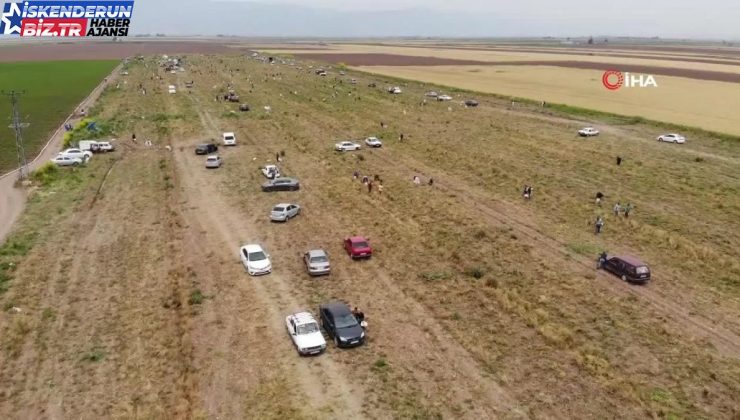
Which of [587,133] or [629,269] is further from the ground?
[587,133]

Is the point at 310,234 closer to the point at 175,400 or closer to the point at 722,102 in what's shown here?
the point at 175,400

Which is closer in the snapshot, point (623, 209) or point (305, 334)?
point (305, 334)

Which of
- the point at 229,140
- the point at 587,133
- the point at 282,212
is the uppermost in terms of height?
the point at 587,133

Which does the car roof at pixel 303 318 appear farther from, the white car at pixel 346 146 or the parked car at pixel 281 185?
the white car at pixel 346 146

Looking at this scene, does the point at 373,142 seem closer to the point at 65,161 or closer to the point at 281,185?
the point at 281,185

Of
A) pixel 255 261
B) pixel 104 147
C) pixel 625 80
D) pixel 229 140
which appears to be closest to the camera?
pixel 255 261

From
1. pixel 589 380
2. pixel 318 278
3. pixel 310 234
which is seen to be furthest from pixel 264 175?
pixel 589 380

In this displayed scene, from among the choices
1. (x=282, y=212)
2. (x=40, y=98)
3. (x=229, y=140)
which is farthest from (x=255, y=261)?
(x=40, y=98)
